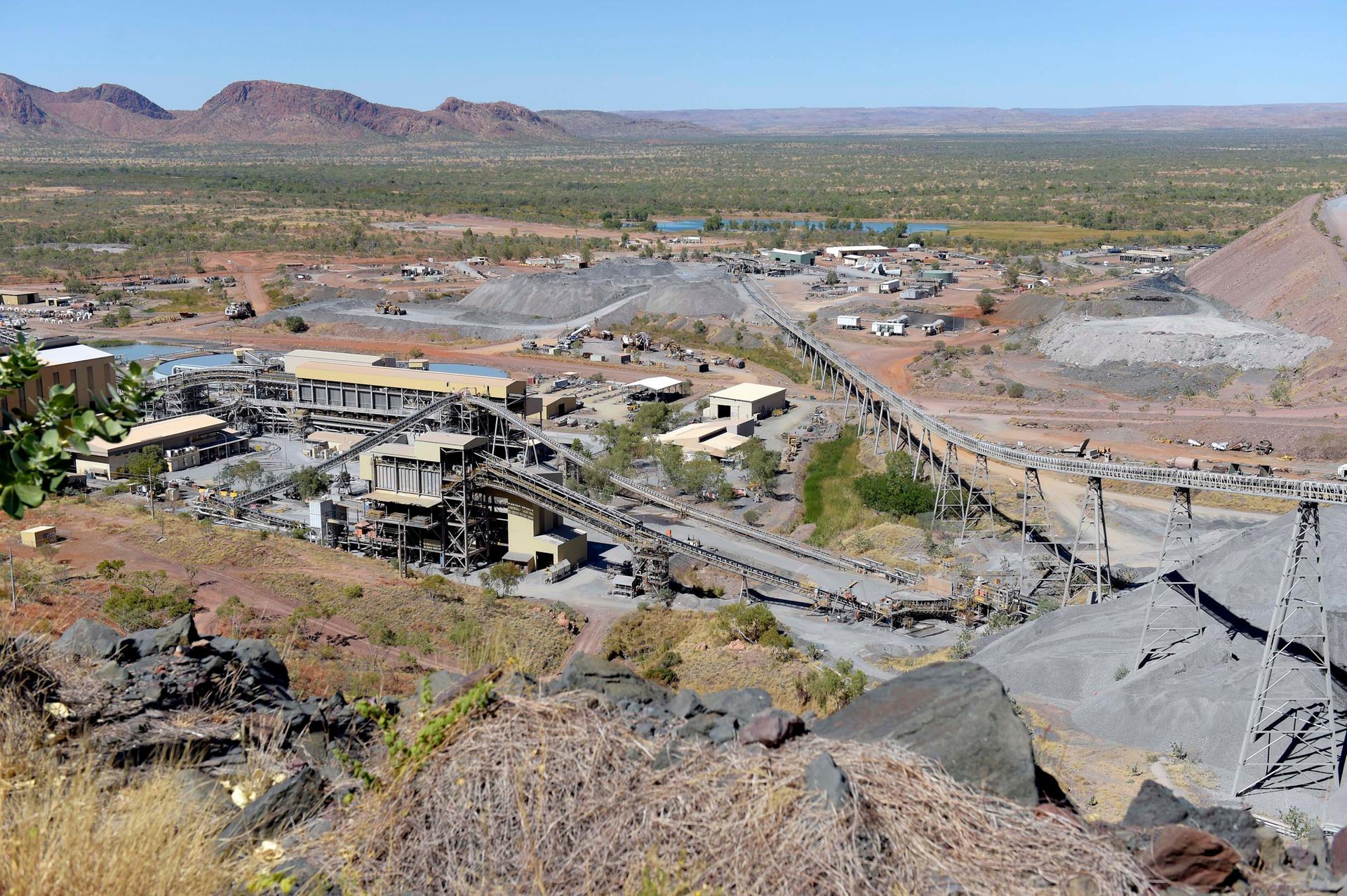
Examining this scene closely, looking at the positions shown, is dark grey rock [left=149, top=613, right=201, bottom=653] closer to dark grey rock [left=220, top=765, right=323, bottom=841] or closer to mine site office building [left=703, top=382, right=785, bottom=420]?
dark grey rock [left=220, top=765, right=323, bottom=841]

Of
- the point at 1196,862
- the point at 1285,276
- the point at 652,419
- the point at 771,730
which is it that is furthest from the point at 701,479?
the point at 1285,276

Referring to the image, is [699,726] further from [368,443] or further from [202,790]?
[368,443]

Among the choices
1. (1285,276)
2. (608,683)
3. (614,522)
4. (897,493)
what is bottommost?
(897,493)

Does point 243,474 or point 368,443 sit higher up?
point 368,443

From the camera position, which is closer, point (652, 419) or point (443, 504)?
point (443, 504)

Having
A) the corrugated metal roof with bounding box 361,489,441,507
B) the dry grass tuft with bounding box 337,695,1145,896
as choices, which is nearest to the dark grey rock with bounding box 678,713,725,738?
the dry grass tuft with bounding box 337,695,1145,896

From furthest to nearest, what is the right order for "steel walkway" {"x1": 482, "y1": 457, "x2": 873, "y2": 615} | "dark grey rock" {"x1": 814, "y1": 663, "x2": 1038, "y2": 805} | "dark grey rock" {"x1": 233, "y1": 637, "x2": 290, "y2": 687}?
"steel walkway" {"x1": 482, "y1": 457, "x2": 873, "y2": 615}
"dark grey rock" {"x1": 233, "y1": 637, "x2": 290, "y2": 687}
"dark grey rock" {"x1": 814, "y1": 663, "x2": 1038, "y2": 805}
